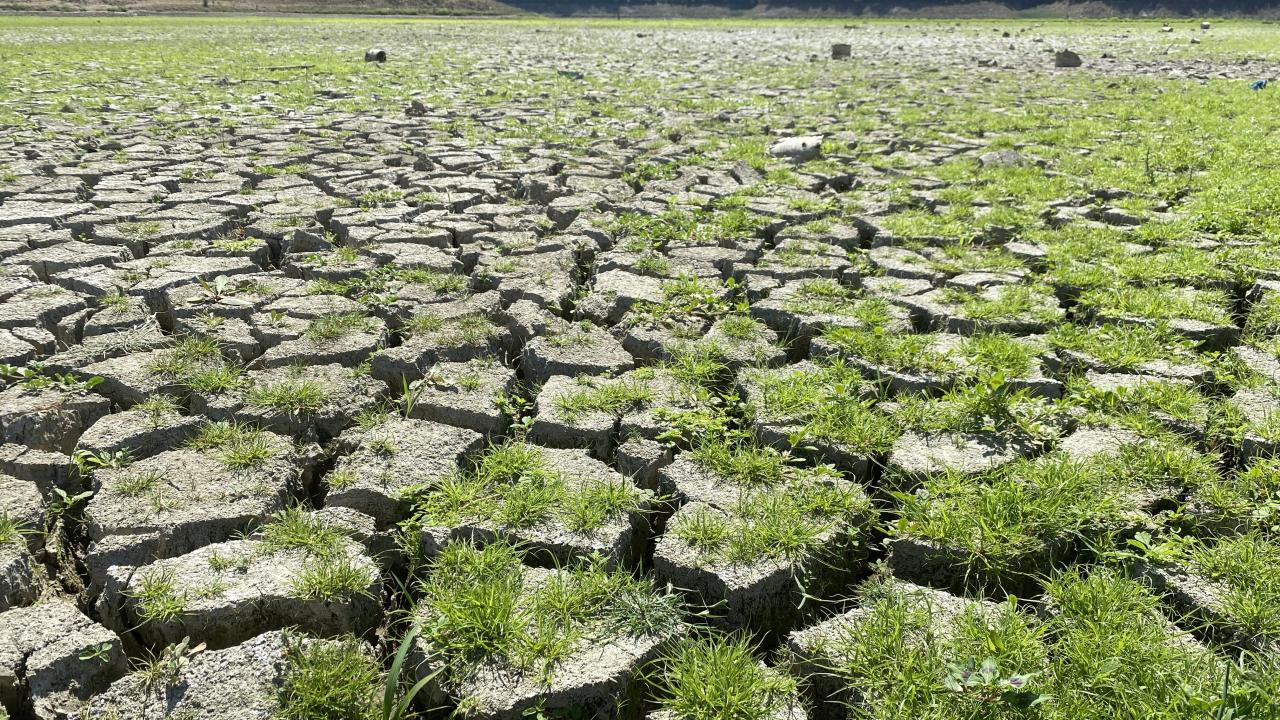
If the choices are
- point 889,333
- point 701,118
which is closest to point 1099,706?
point 889,333

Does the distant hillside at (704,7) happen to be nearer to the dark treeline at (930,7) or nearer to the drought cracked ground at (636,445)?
the dark treeline at (930,7)

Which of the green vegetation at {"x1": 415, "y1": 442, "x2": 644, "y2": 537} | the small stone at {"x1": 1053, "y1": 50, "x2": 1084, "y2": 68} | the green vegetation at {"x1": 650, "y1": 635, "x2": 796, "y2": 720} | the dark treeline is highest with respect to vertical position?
the dark treeline

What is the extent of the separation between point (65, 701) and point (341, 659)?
23.5 inches

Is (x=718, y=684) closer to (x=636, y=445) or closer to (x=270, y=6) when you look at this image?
(x=636, y=445)

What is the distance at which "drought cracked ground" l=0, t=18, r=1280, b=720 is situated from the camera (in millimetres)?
1989

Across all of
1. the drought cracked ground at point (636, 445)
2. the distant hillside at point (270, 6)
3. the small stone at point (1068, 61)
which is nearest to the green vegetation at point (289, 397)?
the drought cracked ground at point (636, 445)

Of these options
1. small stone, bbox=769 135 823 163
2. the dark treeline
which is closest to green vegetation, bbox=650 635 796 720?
small stone, bbox=769 135 823 163

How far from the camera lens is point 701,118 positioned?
10188 millimetres

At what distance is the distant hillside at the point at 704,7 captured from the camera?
46.8 meters

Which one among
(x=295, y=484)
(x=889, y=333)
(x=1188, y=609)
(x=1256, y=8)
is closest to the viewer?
(x=1188, y=609)

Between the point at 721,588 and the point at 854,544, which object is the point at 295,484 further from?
the point at 854,544

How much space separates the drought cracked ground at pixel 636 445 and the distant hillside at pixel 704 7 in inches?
1900

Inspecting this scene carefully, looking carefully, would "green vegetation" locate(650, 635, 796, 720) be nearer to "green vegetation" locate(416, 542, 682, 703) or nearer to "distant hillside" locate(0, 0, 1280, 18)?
"green vegetation" locate(416, 542, 682, 703)

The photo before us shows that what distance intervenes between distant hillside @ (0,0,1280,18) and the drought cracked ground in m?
48.3
